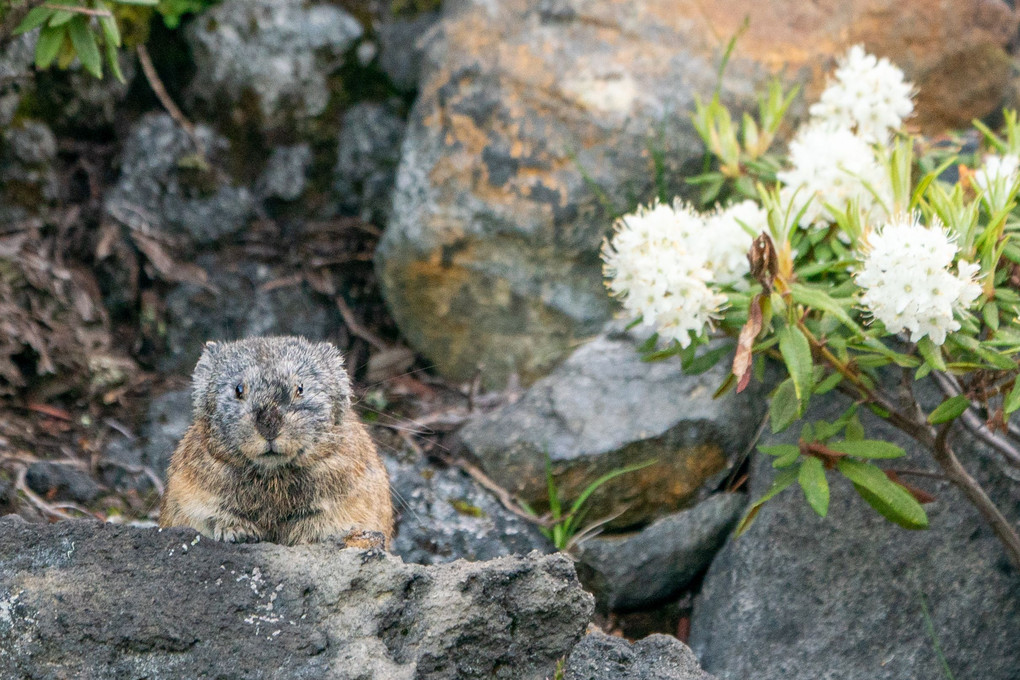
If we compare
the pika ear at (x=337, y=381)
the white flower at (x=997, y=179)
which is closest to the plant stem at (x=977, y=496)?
the white flower at (x=997, y=179)

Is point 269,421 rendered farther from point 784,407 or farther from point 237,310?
point 237,310

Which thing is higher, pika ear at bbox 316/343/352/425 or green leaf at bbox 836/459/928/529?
green leaf at bbox 836/459/928/529

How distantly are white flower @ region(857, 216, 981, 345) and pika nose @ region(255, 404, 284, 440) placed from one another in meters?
2.44

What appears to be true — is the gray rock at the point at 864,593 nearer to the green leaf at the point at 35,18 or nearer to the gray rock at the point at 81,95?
the green leaf at the point at 35,18

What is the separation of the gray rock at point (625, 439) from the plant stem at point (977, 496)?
1359 millimetres

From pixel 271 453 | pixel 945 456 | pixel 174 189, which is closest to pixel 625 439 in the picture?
pixel 945 456

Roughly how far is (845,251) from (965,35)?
290cm

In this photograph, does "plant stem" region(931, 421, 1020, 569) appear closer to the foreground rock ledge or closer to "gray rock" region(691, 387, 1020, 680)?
"gray rock" region(691, 387, 1020, 680)

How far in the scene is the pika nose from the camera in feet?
14.0

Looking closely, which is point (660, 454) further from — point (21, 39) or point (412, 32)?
point (21, 39)

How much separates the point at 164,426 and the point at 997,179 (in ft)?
16.0

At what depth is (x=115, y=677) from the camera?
3.56 m

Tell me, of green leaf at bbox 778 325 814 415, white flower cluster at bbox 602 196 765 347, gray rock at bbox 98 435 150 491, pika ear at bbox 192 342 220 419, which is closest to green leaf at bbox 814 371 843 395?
green leaf at bbox 778 325 814 415

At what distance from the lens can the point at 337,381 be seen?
4680 mm
